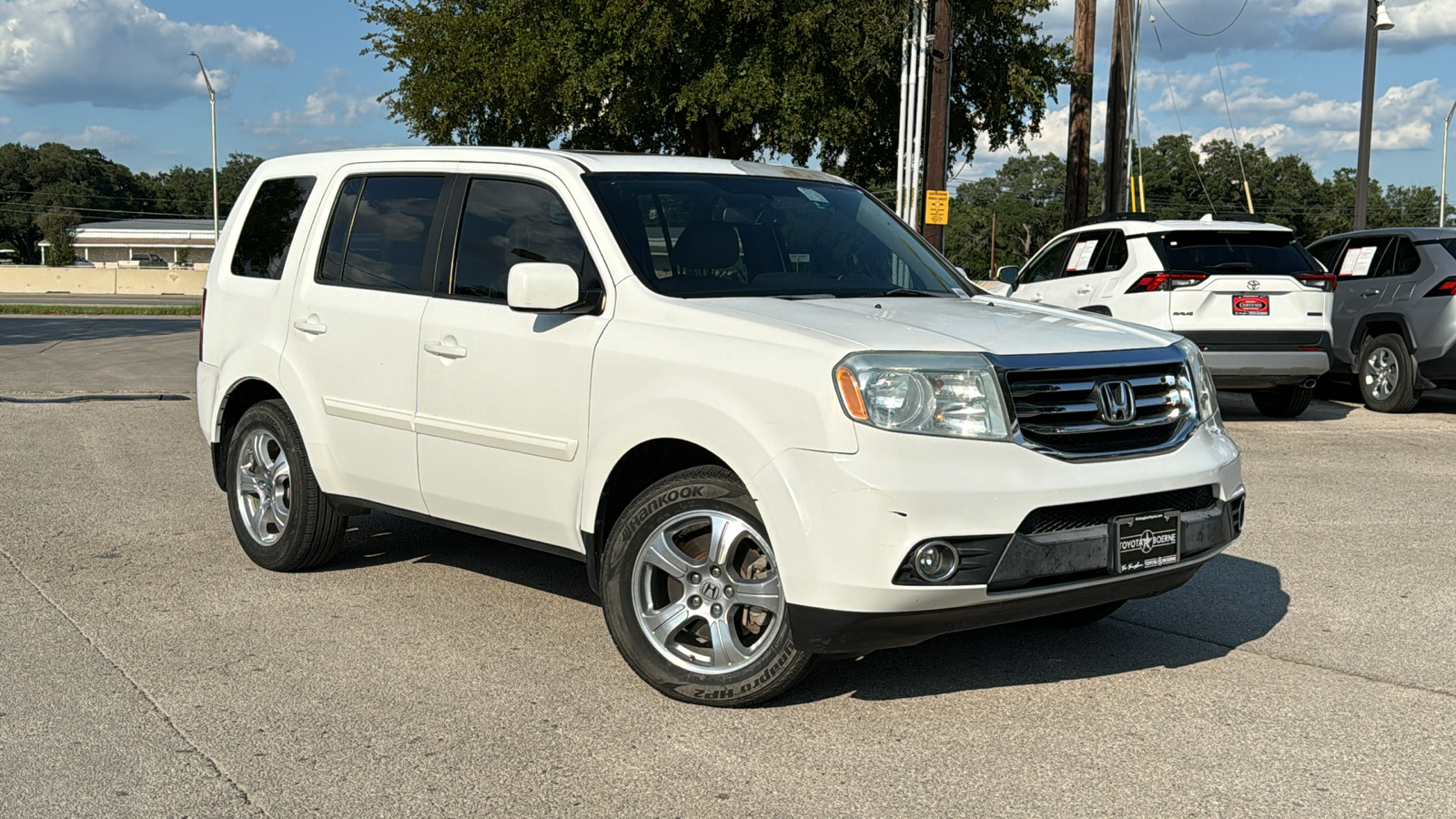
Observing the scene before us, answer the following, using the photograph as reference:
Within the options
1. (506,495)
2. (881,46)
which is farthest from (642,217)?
(881,46)

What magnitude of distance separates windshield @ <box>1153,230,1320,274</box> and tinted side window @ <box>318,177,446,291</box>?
8140 millimetres

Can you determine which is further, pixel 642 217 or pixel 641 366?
pixel 642 217

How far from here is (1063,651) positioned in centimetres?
536

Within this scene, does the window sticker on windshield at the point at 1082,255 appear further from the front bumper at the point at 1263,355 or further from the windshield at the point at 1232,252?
the front bumper at the point at 1263,355

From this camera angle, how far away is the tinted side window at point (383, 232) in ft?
19.1

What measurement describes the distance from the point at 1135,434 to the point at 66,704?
3.62 m

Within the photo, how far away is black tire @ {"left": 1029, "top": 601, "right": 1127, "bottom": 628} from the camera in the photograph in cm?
557

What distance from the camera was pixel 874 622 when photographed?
420cm

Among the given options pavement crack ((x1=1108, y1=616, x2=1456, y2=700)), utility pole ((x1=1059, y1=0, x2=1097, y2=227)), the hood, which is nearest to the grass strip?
utility pole ((x1=1059, y1=0, x2=1097, y2=227))

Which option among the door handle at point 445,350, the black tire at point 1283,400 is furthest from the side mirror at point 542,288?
the black tire at point 1283,400

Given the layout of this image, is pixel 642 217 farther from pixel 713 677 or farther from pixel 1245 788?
pixel 1245 788

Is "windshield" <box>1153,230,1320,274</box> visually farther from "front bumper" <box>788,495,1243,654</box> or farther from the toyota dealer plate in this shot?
"front bumper" <box>788,495,1243,654</box>

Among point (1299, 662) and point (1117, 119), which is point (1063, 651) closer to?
point (1299, 662)

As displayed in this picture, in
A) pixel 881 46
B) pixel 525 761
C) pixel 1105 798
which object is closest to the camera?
pixel 1105 798
